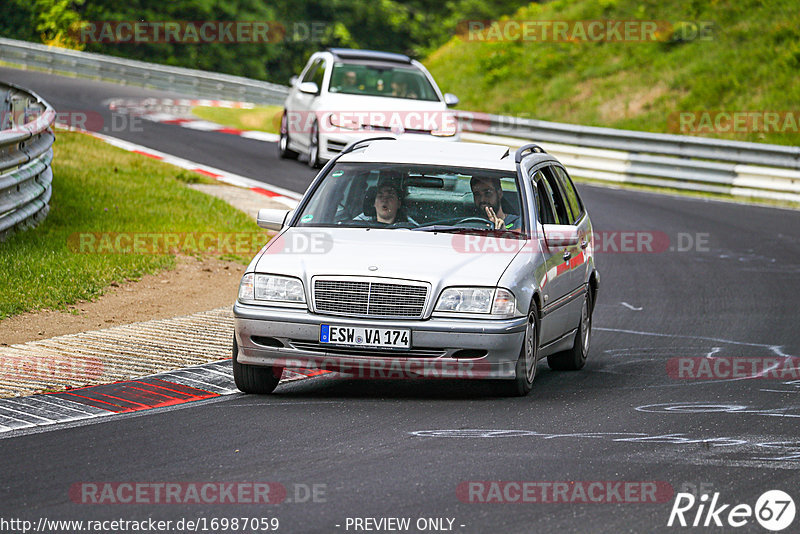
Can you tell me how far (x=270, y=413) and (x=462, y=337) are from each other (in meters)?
1.28

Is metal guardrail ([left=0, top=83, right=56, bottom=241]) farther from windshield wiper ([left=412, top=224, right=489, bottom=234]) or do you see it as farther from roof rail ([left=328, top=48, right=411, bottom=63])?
roof rail ([left=328, top=48, right=411, bottom=63])

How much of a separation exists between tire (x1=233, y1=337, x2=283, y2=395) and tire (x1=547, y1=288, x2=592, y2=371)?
2.63m

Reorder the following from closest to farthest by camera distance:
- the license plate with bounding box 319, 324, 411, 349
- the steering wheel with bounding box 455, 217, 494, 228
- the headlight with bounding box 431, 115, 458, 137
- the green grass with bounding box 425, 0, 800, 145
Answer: the license plate with bounding box 319, 324, 411, 349 < the steering wheel with bounding box 455, 217, 494, 228 < the headlight with bounding box 431, 115, 458, 137 < the green grass with bounding box 425, 0, 800, 145

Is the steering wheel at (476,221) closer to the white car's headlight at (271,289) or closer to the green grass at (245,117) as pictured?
the white car's headlight at (271,289)

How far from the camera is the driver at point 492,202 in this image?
9273mm

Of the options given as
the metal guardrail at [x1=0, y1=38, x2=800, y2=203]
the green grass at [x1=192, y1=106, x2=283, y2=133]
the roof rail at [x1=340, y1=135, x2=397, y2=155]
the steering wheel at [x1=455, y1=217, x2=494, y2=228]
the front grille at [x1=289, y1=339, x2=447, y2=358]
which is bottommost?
the green grass at [x1=192, y1=106, x2=283, y2=133]

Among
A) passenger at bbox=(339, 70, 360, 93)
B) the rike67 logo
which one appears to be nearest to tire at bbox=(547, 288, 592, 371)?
the rike67 logo

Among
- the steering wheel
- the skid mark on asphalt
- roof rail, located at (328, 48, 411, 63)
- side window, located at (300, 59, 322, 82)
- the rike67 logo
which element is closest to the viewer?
the rike67 logo

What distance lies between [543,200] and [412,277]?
2023mm

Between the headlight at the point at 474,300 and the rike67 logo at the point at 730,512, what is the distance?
238 centimetres

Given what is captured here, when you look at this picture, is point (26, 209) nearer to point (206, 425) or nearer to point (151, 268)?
point (151, 268)

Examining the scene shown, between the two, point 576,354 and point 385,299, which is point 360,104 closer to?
point 576,354

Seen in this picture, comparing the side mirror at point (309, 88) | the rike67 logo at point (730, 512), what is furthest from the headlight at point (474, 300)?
the side mirror at point (309, 88)

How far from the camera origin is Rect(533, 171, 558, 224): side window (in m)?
9.68
